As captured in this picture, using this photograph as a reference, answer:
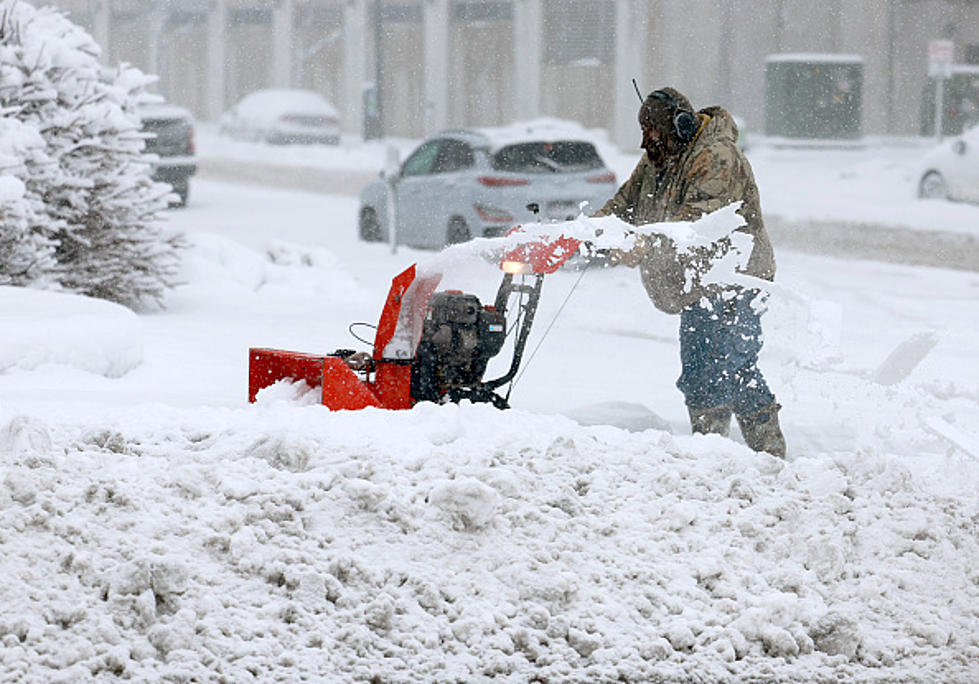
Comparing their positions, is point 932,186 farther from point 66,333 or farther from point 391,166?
point 66,333

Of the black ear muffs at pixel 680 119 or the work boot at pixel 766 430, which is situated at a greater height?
the black ear muffs at pixel 680 119

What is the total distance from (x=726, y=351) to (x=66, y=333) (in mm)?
3536

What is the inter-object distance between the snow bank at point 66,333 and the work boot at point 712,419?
3272mm

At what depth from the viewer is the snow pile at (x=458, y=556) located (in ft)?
14.4

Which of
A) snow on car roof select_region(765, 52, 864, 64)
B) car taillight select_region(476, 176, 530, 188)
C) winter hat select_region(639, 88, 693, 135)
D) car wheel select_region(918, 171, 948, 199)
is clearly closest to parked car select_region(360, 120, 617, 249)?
car taillight select_region(476, 176, 530, 188)

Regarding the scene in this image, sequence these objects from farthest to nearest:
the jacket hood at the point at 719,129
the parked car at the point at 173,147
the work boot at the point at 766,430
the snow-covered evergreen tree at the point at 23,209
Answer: the parked car at the point at 173,147 → the snow-covered evergreen tree at the point at 23,209 → the work boot at the point at 766,430 → the jacket hood at the point at 719,129

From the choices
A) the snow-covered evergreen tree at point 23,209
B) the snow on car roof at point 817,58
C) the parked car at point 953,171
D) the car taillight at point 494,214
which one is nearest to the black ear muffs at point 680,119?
the snow-covered evergreen tree at point 23,209

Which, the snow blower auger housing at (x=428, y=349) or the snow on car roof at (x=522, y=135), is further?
the snow on car roof at (x=522, y=135)

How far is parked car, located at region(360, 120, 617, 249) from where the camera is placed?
1572cm

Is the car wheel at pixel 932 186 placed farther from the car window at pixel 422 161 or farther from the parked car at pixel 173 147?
the parked car at pixel 173 147

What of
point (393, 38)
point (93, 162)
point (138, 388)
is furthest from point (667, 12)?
point (138, 388)

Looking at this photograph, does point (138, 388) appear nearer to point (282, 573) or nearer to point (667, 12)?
point (282, 573)

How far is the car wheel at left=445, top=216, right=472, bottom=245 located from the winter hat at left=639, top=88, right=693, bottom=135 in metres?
9.57

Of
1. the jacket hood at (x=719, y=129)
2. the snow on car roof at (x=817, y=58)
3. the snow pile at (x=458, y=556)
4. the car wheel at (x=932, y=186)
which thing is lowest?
the snow pile at (x=458, y=556)
